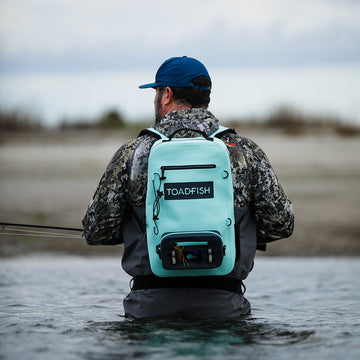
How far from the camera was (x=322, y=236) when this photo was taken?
12102mm

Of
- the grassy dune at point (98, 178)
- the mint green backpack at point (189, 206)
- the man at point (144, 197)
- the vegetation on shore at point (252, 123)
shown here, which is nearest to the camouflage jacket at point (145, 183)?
the man at point (144, 197)

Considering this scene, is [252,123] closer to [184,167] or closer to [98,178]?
[98,178]

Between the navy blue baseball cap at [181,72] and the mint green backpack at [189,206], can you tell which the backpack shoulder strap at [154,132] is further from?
the navy blue baseball cap at [181,72]

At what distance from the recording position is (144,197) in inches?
160

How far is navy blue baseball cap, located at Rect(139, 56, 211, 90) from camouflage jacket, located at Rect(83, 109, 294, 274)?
0.55 feet

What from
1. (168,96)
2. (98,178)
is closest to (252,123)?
(98,178)

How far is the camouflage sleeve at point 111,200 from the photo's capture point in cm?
409

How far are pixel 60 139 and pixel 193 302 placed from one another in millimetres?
17958

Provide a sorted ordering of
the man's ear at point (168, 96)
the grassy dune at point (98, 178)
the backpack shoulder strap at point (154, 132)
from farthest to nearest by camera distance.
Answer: the grassy dune at point (98, 178)
the man's ear at point (168, 96)
the backpack shoulder strap at point (154, 132)

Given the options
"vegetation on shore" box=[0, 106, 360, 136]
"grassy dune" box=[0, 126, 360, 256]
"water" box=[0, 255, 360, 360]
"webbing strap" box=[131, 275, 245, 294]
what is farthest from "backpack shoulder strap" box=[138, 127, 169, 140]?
"vegetation on shore" box=[0, 106, 360, 136]

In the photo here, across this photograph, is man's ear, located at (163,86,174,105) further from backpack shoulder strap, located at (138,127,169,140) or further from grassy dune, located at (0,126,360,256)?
grassy dune, located at (0,126,360,256)

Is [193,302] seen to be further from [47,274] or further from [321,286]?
[47,274]

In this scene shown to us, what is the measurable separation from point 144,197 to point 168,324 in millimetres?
698

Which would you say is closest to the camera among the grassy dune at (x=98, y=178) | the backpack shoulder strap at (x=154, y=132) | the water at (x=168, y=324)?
the water at (x=168, y=324)
